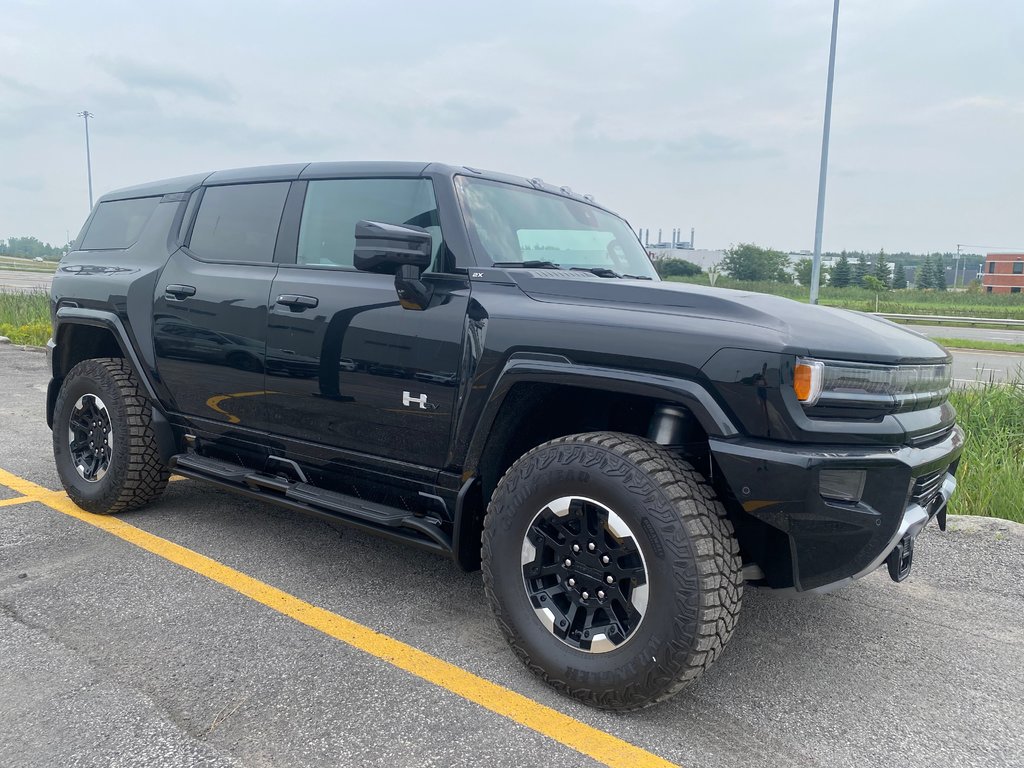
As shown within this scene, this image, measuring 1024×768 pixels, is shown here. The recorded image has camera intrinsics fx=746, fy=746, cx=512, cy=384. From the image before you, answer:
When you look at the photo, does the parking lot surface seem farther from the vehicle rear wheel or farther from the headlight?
the headlight

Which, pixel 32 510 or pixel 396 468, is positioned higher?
pixel 396 468

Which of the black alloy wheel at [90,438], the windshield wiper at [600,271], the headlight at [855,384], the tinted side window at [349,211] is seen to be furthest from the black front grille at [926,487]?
the black alloy wheel at [90,438]

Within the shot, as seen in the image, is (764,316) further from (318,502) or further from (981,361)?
(981,361)

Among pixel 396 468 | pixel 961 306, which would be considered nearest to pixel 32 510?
pixel 396 468

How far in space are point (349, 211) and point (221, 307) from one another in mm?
808

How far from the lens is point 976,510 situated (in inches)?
178

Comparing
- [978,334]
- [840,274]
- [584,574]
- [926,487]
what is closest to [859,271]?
[840,274]

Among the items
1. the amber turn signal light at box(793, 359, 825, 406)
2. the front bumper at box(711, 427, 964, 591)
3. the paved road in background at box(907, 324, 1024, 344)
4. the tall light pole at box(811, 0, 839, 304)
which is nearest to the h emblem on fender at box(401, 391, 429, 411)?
the front bumper at box(711, 427, 964, 591)

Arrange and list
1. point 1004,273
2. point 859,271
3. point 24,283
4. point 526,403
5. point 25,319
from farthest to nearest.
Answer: point 1004,273
point 859,271
point 24,283
point 25,319
point 526,403

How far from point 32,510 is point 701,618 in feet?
12.9

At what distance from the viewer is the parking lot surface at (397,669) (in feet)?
7.32

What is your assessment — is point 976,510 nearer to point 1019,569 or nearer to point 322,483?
point 1019,569

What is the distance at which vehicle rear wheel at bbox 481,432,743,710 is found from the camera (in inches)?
88.5

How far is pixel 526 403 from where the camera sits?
2.75 m
